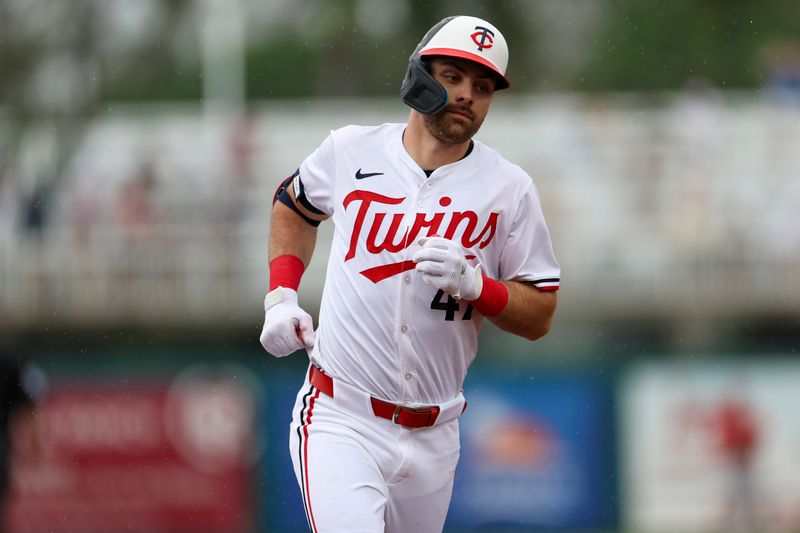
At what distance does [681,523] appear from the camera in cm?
1720

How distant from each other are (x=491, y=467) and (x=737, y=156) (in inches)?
212

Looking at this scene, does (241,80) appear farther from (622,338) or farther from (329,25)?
(622,338)

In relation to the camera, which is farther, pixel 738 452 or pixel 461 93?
pixel 738 452

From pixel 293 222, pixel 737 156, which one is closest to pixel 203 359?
pixel 737 156

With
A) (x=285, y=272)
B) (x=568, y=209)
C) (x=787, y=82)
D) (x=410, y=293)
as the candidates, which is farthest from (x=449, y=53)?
(x=787, y=82)

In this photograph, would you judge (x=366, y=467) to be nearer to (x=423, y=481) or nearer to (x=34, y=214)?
(x=423, y=481)

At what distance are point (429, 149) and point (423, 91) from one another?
0.98ft

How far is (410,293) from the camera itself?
5797 millimetres

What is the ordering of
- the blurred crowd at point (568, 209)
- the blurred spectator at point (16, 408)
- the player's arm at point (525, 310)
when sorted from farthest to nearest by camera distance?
the blurred crowd at point (568, 209) < the blurred spectator at point (16, 408) < the player's arm at point (525, 310)

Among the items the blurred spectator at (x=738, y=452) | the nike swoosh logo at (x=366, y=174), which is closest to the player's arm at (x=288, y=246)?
the nike swoosh logo at (x=366, y=174)

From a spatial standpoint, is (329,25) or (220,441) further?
(329,25)

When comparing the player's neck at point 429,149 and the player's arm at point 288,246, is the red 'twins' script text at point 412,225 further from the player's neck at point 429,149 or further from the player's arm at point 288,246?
the player's arm at point 288,246

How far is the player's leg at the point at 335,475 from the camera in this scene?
5621 millimetres

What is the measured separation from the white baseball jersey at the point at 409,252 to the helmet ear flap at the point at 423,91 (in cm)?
28
